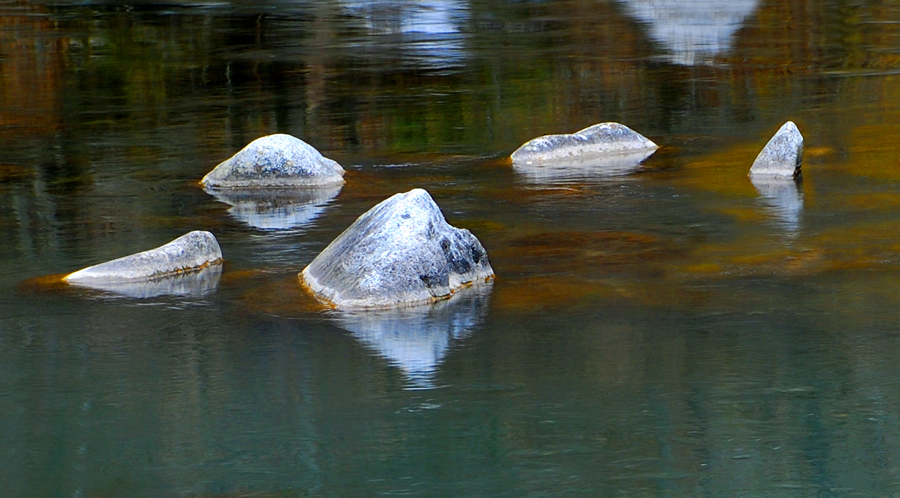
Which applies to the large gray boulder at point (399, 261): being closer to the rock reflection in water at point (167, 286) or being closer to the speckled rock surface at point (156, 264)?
the rock reflection in water at point (167, 286)

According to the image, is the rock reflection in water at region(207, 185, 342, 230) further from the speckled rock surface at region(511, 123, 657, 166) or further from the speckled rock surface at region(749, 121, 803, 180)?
the speckled rock surface at region(749, 121, 803, 180)

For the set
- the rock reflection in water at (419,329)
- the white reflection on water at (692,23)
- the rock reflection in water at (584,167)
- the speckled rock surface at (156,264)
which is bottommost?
the rock reflection in water at (419,329)

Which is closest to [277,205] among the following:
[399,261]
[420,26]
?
[399,261]

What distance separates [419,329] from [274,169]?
470cm

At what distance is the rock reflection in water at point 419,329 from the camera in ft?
23.5

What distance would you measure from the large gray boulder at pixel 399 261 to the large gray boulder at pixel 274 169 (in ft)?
11.2

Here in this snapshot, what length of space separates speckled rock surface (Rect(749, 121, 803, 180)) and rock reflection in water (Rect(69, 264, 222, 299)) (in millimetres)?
4841

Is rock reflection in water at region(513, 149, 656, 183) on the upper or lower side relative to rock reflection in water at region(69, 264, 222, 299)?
upper

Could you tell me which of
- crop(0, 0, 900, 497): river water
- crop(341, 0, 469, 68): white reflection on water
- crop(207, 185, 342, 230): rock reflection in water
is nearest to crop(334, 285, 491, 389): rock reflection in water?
crop(0, 0, 900, 497): river water

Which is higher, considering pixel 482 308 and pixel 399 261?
pixel 399 261

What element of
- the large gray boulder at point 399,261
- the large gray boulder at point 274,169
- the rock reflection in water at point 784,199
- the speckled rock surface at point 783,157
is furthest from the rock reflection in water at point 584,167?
the large gray boulder at point 399,261

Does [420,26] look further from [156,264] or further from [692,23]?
[156,264]

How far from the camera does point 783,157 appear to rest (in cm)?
1150

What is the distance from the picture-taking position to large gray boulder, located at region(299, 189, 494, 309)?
8180 millimetres
